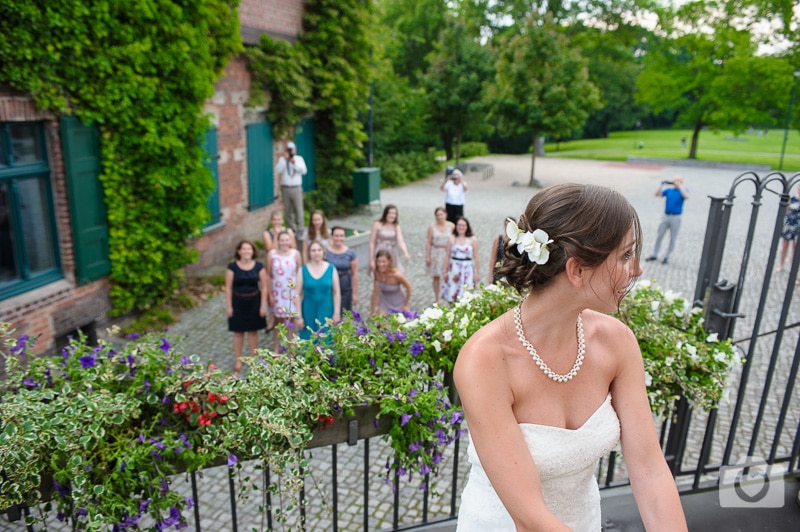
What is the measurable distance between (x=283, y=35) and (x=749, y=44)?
28532 mm

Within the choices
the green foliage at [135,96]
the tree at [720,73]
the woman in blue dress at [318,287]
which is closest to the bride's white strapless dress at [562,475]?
the woman in blue dress at [318,287]

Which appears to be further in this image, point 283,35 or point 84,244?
point 283,35

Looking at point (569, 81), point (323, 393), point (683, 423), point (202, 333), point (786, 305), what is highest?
point (569, 81)

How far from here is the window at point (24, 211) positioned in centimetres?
658

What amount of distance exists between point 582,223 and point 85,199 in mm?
7200

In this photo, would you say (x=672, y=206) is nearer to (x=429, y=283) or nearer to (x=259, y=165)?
(x=429, y=283)

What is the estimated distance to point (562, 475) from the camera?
194 cm

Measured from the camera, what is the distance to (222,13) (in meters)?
9.84

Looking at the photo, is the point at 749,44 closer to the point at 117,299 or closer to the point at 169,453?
the point at 117,299

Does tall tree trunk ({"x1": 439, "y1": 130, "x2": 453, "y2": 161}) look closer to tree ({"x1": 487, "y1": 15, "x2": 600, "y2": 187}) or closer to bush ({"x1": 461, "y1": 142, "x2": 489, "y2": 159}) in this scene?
bush ({"x1": 461, "y1": 142, "x2": 489, "y2": 159})

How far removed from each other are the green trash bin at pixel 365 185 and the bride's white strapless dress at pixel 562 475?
1422 cm

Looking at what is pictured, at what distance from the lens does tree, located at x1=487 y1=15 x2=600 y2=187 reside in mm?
21656

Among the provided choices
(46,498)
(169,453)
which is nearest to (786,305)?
(169,453)

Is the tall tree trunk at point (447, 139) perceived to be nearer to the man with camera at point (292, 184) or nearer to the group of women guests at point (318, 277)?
the man with camera at point (292, 184)
